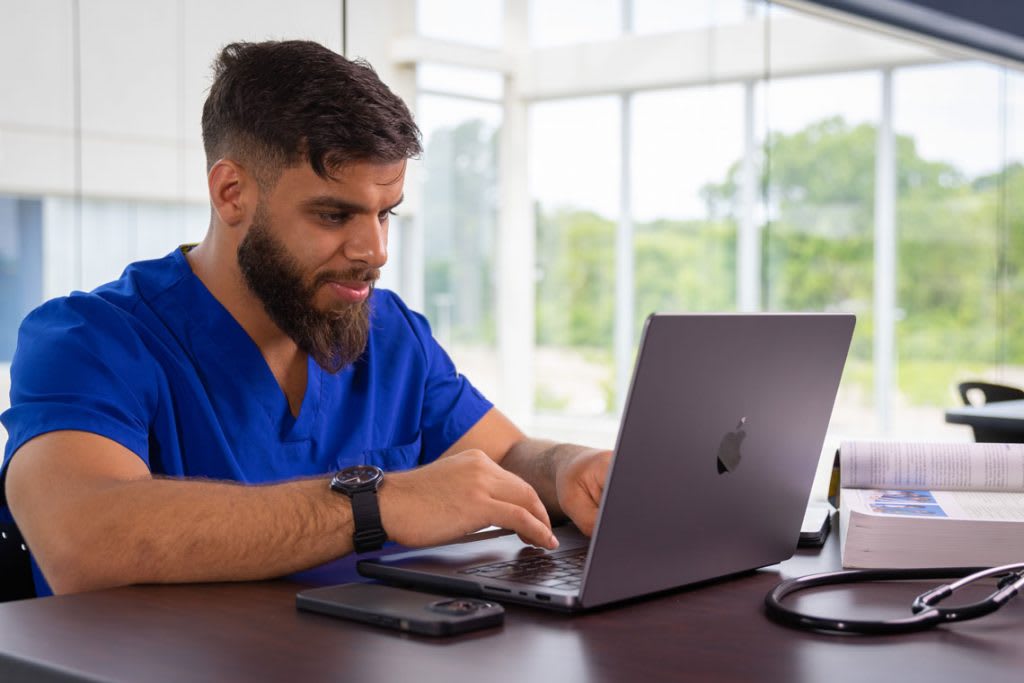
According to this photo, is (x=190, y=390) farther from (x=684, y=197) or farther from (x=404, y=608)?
(x=684, y=197)

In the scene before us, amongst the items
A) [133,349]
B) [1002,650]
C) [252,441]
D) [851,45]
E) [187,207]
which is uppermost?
[851,45]

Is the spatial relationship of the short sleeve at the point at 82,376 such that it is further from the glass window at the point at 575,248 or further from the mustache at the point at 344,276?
the glass window at the point at 575,248

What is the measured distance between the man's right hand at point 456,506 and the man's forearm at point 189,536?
0.06 metres

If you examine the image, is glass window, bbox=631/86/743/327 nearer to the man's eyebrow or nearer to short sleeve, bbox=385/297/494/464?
short sleeve, bbox=385/297/494/464

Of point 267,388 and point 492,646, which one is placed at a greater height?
point 267,388

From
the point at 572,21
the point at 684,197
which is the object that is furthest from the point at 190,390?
the point at 572,21

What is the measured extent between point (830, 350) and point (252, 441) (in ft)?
2.71

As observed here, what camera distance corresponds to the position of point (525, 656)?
0.97 metres

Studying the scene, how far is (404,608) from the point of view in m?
1.07

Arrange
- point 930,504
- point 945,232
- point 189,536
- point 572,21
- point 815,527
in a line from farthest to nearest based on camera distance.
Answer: point 572,21, point 945,232, point 815,527, point 930,504, point 189,536

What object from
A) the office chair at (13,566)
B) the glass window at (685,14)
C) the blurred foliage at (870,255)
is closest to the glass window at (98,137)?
the office chair at (13,566)

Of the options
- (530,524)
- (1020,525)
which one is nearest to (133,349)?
(530,524)

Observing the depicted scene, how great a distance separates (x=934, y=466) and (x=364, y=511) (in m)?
0.76

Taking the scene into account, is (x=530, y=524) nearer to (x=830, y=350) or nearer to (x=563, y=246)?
(x=830, y=350)
